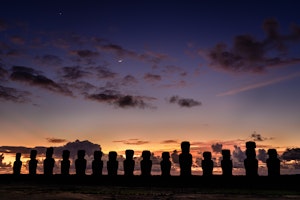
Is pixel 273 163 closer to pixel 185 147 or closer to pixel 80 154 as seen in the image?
pixel 185 147

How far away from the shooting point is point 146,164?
20.0m

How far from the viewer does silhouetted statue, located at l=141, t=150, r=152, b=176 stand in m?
19.7

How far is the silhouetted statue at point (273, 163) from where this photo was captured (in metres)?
16.6

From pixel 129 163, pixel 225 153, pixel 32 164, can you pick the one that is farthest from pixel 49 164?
pixel 225 153

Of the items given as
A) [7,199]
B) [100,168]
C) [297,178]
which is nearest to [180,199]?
[7,199]

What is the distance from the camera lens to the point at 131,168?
20609mm

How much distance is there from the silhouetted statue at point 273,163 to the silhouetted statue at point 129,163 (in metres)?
7.75

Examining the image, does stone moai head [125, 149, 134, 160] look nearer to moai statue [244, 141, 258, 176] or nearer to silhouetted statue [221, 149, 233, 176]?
silhouetted statue [221, 149, 233, 176]

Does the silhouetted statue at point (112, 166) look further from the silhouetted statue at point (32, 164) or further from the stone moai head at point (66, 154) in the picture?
the silhouetted statue at point (32, 164)

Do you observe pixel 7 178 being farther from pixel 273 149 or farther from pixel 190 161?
pixel 273 149

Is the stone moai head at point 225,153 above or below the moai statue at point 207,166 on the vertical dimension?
above

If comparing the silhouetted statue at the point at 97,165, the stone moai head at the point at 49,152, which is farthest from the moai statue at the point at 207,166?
the stone moai head at the point at 49,152

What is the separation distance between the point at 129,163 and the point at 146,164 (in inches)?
50.2

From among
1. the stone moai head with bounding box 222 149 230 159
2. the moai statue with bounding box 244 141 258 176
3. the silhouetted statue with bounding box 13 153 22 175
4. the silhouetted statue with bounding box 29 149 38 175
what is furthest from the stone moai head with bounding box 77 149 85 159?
the moai statue with bounding box 244 141 258 176
